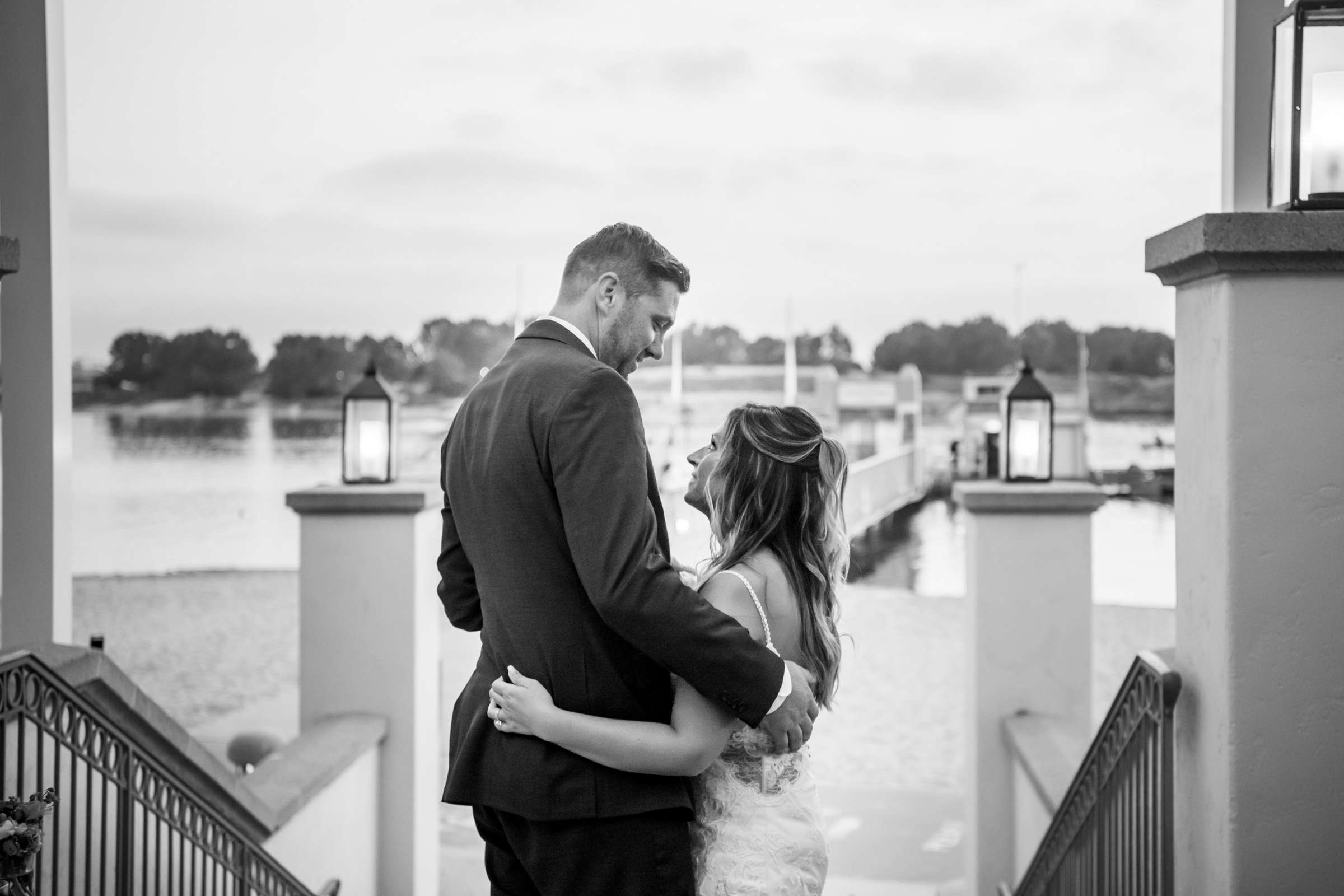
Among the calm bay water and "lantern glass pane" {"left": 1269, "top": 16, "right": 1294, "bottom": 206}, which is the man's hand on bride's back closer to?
"lantern glass pane" {"left": 1269, "top": 16, "right": 1294, "bottom": 206}

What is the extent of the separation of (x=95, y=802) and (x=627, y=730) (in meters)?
1.49

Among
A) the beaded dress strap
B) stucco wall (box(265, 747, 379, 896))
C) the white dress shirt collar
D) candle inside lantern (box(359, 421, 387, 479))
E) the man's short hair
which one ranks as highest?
the man's short hair

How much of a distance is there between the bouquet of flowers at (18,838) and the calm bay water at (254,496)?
19.7 meters

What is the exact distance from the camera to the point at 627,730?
4.82ft

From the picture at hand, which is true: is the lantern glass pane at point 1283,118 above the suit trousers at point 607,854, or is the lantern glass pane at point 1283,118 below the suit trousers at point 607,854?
above

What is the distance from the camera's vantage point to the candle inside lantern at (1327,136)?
64.7 inches

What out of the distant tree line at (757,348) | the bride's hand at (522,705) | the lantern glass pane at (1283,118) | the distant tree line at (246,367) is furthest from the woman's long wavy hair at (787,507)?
the distant tree line at (757,348)

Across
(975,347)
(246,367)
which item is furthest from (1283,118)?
(975,347)

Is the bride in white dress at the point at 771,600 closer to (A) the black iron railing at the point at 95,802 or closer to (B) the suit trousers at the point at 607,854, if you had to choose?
(B) the suit trousers at the point at 607,854

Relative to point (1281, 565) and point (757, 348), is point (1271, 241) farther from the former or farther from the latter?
point (757, 348)

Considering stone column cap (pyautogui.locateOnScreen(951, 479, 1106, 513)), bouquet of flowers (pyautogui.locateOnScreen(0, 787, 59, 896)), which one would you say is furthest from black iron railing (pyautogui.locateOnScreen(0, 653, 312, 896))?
stone column cap (pyautogui.locateOnScreen(951, 479, 1106, 513))

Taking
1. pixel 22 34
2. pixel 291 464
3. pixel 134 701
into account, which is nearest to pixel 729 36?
pixel 291 464

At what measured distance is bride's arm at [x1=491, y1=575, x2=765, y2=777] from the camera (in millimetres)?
1456

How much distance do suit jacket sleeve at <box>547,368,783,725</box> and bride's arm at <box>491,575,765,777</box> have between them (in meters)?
0.06
